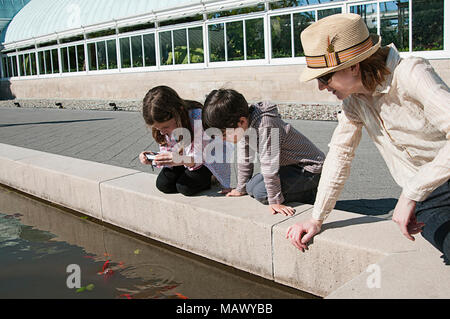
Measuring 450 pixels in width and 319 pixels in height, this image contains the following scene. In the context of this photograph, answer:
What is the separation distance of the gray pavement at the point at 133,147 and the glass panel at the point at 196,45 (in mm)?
4313

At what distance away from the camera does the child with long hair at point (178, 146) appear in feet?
12.0

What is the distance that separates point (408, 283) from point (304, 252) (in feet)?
2.40

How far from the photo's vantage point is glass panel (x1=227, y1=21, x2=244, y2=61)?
1551 centimetres

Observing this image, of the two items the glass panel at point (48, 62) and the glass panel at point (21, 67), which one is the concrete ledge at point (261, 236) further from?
the glass panel at point (21, 67)

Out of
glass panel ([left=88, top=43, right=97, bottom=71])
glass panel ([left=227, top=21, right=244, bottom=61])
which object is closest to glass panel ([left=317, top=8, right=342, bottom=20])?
glass panel ([left=227, top=21, right=244, bottom=61])

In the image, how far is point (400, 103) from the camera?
209 cm

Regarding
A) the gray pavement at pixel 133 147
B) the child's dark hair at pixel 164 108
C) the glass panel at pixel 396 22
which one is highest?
the glass panel at pixel 396 22

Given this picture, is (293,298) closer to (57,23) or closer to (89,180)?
(89,180)

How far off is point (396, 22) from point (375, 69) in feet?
35.5

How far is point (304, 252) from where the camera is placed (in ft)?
9.05

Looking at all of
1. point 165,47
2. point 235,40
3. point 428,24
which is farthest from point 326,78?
point 165,47

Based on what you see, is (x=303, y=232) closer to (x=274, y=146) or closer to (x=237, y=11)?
(x=274, y=146)

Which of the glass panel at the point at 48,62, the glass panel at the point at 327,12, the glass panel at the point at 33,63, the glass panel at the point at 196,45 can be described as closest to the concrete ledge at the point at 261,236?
the glass panel at the point at 327,12
